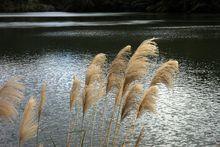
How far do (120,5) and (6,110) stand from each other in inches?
5127

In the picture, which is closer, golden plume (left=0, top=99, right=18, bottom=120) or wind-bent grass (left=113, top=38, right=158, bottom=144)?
golden plume (left=0, top=99, right=18, bottom=120)

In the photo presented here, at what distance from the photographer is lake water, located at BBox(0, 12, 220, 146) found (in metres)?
18.1

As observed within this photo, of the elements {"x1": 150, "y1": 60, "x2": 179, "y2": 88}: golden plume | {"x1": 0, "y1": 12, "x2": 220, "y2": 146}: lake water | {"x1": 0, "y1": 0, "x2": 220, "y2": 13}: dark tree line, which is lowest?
{"x1": 0, "y1": 0, "x2": 220, "y2": 13}: dark tree line

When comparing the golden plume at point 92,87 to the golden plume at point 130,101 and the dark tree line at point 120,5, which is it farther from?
the dark tree line at point 120,5

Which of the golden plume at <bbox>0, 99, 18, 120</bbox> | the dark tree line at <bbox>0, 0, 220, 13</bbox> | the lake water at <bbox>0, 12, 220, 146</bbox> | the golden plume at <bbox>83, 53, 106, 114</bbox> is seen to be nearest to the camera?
the golden plume at <bbox>0, 99, 18, 120</bbox>

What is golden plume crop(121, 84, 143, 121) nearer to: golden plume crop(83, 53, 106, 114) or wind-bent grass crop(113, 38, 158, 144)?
wind-bent grass crop(113, 38, 158, 144)

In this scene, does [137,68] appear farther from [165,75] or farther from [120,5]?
[120,5]

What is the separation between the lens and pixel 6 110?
3822mm

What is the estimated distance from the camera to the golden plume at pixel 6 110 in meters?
3.79

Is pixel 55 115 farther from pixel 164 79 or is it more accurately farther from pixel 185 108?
pixel 164 79

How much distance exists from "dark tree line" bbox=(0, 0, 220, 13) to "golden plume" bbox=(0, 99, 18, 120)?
360 ft

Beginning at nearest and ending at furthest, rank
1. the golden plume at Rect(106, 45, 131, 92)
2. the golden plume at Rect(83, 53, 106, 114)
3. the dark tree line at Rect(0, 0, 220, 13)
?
the golden plume at Rect(83, 53, 106, 114), the golden plume at Rect(106, 45, 131, 92), the dark tree line at Rect(0, 0, 220, 13)

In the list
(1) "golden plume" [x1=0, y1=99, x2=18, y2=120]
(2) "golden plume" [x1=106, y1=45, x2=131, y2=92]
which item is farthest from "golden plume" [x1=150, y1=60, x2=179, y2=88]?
(1) "golden plume" [x1=0, y1=99, x2=18, y2=120]

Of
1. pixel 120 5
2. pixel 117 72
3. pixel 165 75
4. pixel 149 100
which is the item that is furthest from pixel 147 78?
pixel 120 5
